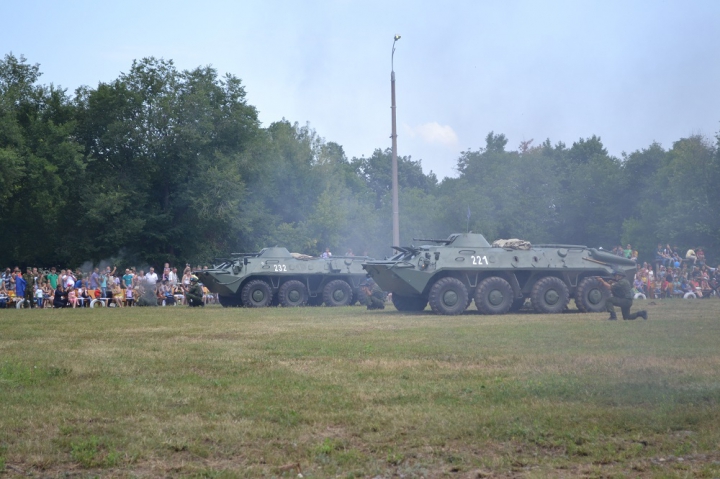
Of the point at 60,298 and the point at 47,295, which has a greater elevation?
the point at 47,295

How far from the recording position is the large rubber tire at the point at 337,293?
27.1 meters

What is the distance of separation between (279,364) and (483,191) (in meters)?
38.4

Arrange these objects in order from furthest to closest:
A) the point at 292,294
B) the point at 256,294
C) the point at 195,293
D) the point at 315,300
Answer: the point at 315,300 → the point at 195,293 → the point at 292,294 → the point at 256,294

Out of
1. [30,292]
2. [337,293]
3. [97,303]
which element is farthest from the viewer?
[97,303]

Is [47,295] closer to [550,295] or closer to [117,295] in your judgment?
[117,295]

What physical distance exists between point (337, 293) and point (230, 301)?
351 cm

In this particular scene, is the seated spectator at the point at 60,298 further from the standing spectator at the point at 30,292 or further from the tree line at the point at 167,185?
the tree line at the point at 167,185

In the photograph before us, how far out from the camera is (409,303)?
23.4 meters

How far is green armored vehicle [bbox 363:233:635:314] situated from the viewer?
2136cm

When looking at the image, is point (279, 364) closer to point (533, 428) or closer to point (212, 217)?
point (533, 428)

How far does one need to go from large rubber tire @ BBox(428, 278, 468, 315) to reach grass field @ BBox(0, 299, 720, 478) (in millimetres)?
6891

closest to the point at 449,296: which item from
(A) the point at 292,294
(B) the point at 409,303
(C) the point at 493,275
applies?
(C) the point at 493,275

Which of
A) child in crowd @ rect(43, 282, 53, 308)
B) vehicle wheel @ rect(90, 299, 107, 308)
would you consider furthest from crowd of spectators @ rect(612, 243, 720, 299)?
child in crowd @ rect(43, 282, 53, 308)

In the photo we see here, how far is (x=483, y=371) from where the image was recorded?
32.7ft
